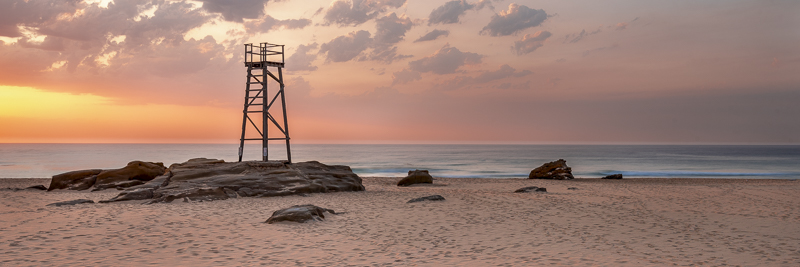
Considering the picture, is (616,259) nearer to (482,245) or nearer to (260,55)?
(482,245)

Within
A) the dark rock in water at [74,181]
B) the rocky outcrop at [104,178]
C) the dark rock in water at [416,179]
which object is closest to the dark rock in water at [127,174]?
the rocky outcrop at [104,178]

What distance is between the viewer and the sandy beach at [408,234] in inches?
333

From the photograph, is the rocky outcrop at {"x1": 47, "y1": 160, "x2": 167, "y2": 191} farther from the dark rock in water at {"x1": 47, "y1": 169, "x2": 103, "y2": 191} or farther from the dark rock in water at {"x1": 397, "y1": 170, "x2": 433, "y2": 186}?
the dark rock in water at {"x1": 397, "y1": 170, "x2": 433, "y2": 186}

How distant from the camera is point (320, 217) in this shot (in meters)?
12.6

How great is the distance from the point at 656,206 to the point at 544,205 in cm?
402

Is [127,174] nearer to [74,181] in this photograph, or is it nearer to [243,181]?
[74,181]

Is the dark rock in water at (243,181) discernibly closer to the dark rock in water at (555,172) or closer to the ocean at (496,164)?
the dark rock in water at (555,172)

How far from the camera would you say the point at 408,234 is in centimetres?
1095

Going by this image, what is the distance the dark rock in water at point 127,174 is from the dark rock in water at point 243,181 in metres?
3.45

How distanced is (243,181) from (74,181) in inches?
402

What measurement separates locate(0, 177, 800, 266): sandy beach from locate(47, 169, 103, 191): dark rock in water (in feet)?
18.0

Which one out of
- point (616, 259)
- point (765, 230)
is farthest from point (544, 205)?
point (616, 259)

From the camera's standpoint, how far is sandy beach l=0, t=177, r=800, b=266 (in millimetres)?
8469

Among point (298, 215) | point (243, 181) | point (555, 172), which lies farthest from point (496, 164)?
point (298, 215)
